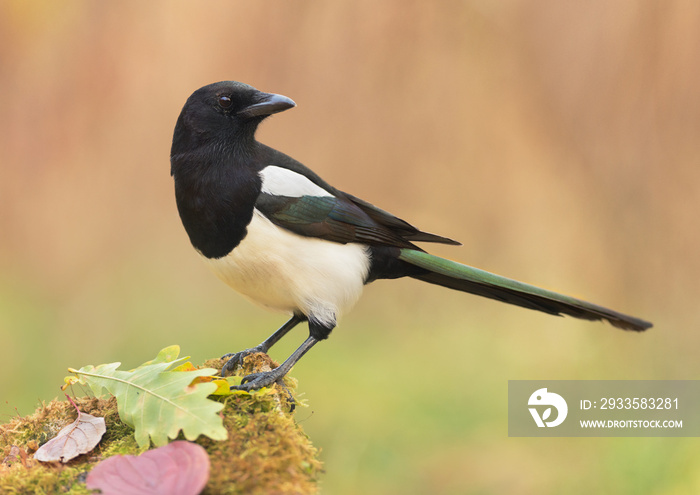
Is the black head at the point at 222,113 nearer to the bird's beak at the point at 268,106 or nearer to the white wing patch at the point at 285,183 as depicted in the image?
the bird's beak at the point at 268,106

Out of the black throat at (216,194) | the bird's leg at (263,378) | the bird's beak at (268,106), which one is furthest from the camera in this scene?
the bird's beak at (268,106)

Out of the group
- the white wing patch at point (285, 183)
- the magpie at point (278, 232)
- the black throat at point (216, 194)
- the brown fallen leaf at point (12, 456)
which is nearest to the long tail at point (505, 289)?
the magpie at point (278, 232)

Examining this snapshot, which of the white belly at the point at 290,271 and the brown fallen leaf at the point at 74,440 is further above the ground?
the white belly at the point at 290,271

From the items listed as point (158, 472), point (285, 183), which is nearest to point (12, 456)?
point (158, 472)

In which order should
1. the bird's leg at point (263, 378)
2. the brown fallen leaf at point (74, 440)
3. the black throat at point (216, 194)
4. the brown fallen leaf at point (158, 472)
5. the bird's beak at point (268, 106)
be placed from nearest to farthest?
1. the brown fallen leaf at point (158, 472)
2. the brown fallen leaf at point (74, 440)
3. the bird's leg at point (263, 378)
4. the black throat at point (216, 194)
5. the bird's beak at point (268, 106)

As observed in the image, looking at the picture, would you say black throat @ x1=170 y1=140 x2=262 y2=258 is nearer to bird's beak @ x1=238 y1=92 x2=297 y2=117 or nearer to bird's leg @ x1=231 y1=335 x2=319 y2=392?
bird's beak @ x1=238 y1=92 x2=297 y2=117

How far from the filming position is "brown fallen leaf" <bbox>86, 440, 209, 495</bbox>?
1.41 metres

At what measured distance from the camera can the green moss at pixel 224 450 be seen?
146 centimetres

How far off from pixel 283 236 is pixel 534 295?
0.97m

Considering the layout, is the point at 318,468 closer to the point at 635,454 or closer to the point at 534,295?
the point at 534,295

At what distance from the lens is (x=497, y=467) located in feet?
12.5

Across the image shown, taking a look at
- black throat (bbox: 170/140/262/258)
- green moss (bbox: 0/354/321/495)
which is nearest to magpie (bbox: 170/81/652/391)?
black throat (bbox: 170/140/262/258)

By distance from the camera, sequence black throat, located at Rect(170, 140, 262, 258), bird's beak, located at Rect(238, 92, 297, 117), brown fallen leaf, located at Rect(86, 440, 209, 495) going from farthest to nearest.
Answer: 1. bird's beak, located at Rect(238, 92, 297, 117)
2. black throat, located at Rect(170, 140, 262, 258)
3. brown fallen leaf, located at Rect(86, 440, 209, 495)

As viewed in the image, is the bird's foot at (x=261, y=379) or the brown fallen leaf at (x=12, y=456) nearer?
the brown fallen leaf at (x=12, y=456)
